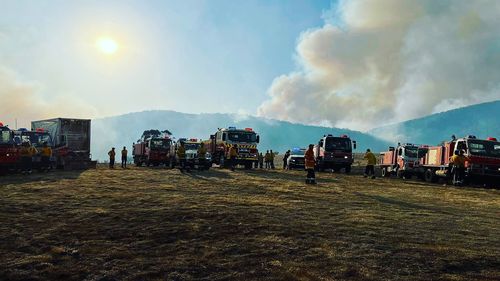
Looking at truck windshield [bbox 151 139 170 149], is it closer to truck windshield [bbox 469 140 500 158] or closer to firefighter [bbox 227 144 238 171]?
firefighter [bbox 227 144 238 171]

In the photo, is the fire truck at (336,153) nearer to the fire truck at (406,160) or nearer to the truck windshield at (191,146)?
the fire truck at (406,160)

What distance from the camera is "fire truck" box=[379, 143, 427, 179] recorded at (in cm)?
3098

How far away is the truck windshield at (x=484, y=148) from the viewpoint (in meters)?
23.8

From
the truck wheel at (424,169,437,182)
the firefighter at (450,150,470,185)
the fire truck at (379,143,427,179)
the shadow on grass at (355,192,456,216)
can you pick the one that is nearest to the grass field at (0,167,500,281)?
the shadow on grass at (355,192,456,216)

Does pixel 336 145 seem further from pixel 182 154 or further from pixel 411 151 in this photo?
pixel 182 154

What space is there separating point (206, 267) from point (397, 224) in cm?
496

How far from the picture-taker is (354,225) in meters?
9.42

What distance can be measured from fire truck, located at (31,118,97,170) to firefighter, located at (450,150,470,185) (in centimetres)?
2442

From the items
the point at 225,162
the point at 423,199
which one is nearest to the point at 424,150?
the point at 225,162

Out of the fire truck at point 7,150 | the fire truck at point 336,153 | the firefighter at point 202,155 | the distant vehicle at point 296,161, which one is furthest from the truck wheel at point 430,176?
the fire truck at point 7,150

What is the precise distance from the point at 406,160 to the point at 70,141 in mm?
24713

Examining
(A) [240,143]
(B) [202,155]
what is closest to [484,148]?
(A) [240,143]

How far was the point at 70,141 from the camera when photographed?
3172 centimetres

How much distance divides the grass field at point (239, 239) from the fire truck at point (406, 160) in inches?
717
